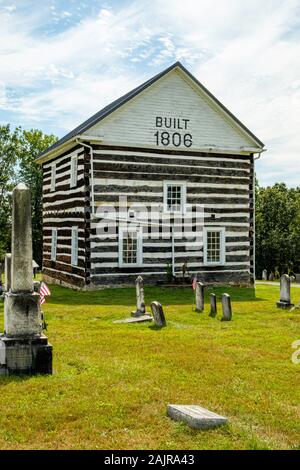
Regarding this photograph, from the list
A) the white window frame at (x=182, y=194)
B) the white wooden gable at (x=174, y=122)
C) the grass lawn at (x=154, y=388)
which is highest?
the white wooden gable at (x=174, y=122)

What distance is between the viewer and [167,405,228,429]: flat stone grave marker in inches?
257

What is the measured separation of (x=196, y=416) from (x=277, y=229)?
47.1 metres

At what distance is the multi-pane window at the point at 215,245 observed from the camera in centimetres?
2586

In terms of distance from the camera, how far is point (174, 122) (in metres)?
25.0

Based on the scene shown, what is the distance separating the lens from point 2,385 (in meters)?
8.34

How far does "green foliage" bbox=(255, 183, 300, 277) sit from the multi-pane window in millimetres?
23239

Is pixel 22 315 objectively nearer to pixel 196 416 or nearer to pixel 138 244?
pixel 196 416

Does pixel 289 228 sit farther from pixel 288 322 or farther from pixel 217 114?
pixel 288 322

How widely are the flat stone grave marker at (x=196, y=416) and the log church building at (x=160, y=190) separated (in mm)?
16635

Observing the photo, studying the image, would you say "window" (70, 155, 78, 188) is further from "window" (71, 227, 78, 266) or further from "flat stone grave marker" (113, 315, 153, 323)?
"flat stone grave marker" (113, 315, 153, 323)

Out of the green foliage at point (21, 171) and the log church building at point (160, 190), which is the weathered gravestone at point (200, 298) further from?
the green foliage at point (21, 171)

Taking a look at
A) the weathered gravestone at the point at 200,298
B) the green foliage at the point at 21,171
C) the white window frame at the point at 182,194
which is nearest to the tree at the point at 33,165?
the green foliage at the point at 21,171

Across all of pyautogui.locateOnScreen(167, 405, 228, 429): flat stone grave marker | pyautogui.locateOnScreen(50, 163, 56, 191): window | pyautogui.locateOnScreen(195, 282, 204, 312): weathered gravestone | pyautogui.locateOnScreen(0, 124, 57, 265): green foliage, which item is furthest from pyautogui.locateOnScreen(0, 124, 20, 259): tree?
pyautogui.locateOnScreen(167, 405, 228, 429): flat stone grave marker
